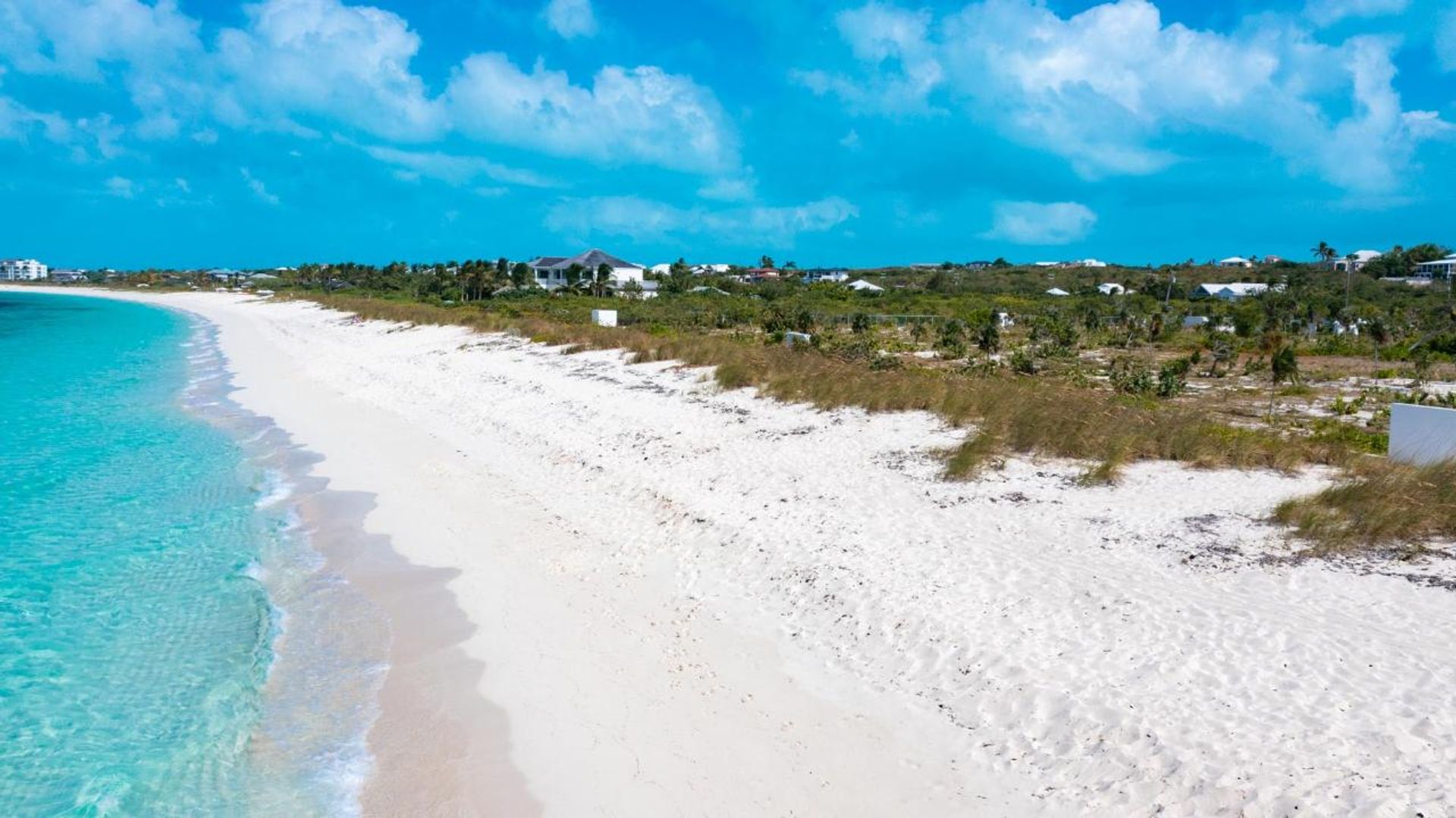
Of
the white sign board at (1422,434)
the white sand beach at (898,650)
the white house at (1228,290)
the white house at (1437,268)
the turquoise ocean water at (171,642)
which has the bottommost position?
the turquoise ocean water at (171,642)

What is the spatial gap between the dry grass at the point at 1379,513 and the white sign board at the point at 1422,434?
1190mm

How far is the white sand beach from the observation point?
523cm

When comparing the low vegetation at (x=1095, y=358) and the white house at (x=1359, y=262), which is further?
the white house at (x=1359, y=262)

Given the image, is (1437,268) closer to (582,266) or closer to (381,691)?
(582,266)

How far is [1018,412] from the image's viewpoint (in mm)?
12953

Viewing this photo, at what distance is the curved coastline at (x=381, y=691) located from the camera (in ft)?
18.7

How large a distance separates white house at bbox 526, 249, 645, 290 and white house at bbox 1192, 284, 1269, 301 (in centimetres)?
4239

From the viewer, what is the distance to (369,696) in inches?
274

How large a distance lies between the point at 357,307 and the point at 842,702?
5557cm

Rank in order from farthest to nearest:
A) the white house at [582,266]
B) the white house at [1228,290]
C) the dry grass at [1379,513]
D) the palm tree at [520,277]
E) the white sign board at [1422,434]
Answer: the white house at [582,266] → the palm tree at [520,277] → the white house at [1228,290] → the white sign board at [1422,434] → the dry grass at [1379,513]

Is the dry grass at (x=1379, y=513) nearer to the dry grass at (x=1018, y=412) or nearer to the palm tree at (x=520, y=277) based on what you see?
the dry grass at (x=1018, y=412)

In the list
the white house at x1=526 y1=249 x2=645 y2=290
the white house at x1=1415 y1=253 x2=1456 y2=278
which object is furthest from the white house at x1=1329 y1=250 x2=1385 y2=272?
the white house at x1=526 y1=249 x2=645 y2=290

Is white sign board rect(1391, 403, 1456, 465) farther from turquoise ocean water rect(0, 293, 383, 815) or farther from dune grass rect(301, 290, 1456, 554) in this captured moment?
turquoise ocean water rect(0, 293, 383, 815)

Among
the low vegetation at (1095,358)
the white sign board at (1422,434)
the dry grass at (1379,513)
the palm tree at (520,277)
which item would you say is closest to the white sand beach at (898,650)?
the dry grass at (1379,513)
